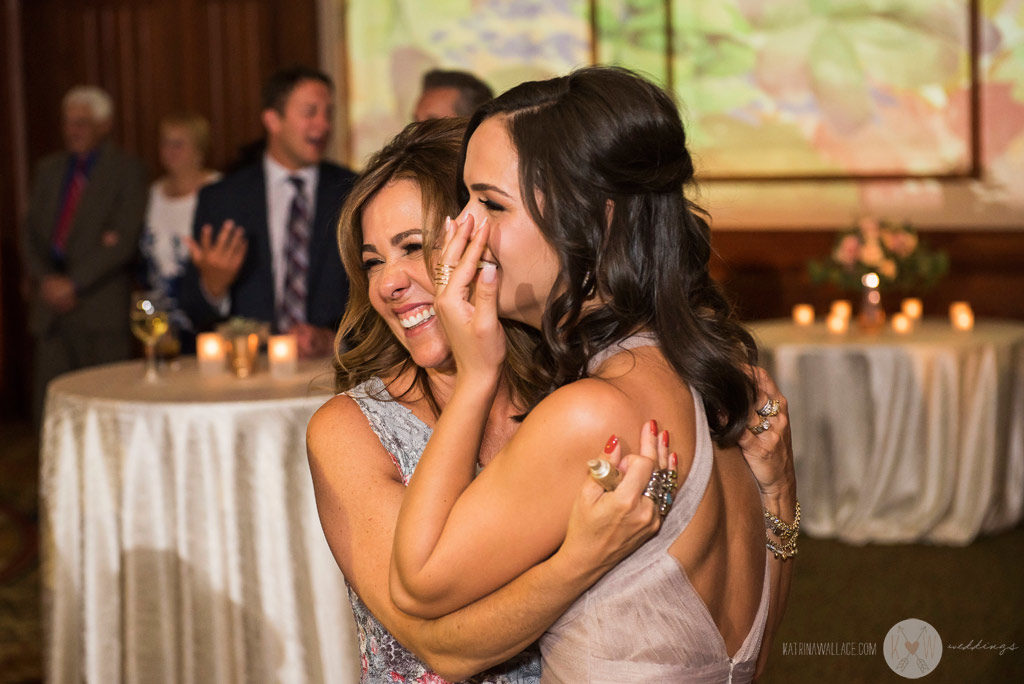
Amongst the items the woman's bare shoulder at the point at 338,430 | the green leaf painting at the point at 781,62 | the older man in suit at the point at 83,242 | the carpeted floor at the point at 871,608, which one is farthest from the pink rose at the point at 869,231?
the woman's bare shoulder at the point at 338,430

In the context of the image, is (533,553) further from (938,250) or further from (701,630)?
(938,250)

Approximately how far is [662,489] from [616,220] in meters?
0.33

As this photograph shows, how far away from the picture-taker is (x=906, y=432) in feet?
15.5

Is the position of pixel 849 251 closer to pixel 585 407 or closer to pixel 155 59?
pixel 585 407

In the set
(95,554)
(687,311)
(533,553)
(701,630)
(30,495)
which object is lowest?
(30,495)

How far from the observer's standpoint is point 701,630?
140 cm

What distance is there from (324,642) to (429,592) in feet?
5.10

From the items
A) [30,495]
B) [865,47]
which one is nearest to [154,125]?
[30,495]

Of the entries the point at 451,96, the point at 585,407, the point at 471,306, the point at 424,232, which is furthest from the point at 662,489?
the point at 451,96

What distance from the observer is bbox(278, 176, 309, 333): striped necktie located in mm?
3996

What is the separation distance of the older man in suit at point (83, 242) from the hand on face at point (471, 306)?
16.2 feet

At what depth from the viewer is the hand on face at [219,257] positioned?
3.85m

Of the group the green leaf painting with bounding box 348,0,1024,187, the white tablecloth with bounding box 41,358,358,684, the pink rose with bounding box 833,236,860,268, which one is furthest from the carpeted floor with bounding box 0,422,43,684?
the pink rose with bounding box 833,236,860,268

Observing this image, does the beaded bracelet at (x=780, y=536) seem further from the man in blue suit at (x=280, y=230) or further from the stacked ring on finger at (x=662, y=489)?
the man in blue suit at (x=280, y=230)
